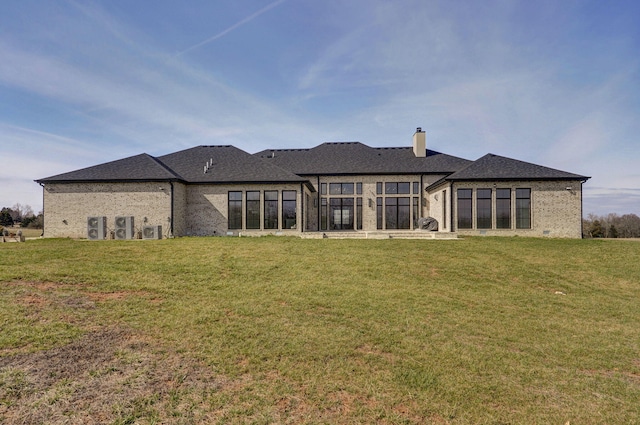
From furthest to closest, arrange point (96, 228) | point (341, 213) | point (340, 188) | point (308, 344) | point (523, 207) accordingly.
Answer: point (341, 213)
point (340, 188)
point (523, 207)
point (96, 228)
point (308, 344)

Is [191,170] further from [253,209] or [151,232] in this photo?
[151,232]

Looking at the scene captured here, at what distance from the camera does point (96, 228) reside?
70.7ft

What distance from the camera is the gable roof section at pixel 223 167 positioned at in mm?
24984

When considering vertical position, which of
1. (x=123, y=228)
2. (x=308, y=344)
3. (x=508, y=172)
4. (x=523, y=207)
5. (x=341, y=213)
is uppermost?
(x=508, y=172)

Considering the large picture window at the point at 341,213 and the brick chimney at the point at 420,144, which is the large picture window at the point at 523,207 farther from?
the large picture window at the point at 341,213

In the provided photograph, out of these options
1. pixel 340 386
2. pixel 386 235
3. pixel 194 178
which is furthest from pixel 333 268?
pixel 194 178

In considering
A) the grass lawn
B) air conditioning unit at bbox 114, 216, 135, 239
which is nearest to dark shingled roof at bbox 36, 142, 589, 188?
air conditioning unit at bbox 114, 216, 135, 239

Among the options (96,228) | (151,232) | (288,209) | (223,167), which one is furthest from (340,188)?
(96,228)

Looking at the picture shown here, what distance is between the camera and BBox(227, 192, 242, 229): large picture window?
24.9 meters

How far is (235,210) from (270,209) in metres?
2.80

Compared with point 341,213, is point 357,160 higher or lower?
higher

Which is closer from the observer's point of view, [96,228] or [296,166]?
[96,228]

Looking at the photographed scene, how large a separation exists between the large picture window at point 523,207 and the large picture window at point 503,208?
2.02 ft

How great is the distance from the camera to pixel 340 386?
4.79 metres
